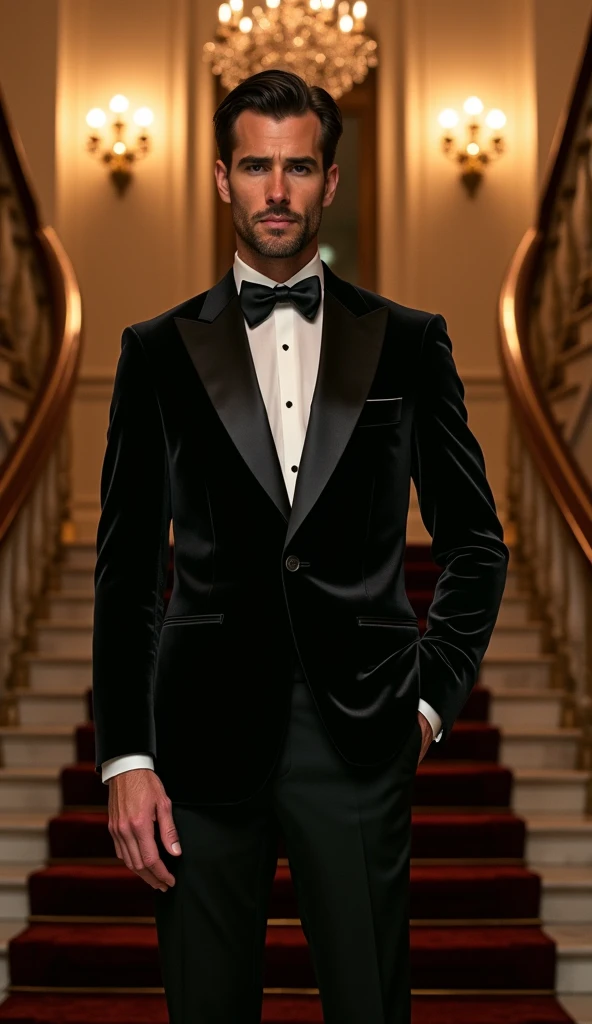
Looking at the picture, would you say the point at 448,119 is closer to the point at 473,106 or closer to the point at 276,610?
the point at 473,106

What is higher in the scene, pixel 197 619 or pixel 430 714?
pixel 197 619

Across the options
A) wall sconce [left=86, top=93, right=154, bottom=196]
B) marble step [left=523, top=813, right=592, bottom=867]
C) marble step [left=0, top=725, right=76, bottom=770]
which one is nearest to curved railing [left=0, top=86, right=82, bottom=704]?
marble step [left=0, top=725, right=76, bottom=770]

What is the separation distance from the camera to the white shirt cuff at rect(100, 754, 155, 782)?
1490 millimetres

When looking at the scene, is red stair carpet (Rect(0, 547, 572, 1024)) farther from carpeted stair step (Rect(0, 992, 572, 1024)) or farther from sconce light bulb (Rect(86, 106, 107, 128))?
sconce light bulb (Rect(86, 106, 107, 128))

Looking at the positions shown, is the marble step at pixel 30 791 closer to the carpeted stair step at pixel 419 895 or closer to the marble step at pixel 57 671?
the carpeted stair step at pixel 419 895

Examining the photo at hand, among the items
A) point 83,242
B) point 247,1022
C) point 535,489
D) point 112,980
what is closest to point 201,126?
point 83,242

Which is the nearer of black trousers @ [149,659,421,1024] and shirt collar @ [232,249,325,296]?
black trousers @ [149,659,421,1024]

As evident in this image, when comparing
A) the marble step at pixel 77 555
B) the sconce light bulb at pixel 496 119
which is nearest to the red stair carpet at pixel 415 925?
the marble step at pixel 77 555

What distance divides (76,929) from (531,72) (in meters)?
6.04

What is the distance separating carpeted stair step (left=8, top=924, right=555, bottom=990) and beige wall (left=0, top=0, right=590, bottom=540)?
427 cm

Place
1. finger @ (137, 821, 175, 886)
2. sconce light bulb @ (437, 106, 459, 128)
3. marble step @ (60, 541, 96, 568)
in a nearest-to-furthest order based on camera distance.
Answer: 1. finger @ (137, 821, 175, 886)
2. marble step @ (60, 541, 96, 568)
3. sconce light bulb @ (437, 106, 459, 128)

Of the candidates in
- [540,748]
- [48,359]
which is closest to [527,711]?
[540,748]

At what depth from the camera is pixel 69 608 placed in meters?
5.45

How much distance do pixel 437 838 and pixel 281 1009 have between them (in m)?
0.91
